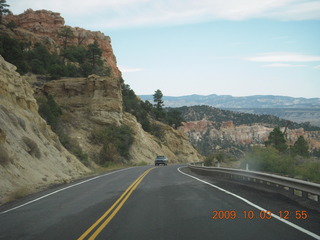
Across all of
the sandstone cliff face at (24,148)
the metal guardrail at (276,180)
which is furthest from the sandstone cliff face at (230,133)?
the metal guardrail at (276,180)


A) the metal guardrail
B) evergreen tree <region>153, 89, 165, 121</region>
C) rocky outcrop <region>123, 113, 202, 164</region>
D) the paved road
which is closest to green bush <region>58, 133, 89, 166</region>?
the metal guardrail

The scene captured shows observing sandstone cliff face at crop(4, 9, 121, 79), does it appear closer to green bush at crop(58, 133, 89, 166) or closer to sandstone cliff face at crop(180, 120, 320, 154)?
sandstone cliff face at crop(180, 120, 320, 154)

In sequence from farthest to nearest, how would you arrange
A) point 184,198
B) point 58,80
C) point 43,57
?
1. point 43,57
2. point 58,80
3. point 184,198

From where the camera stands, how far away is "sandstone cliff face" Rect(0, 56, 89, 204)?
61.4 ft

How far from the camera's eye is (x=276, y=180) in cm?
Result: 1363

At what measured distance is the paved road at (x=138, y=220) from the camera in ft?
23.4

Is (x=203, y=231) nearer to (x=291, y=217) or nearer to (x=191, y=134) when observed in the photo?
(x=291, y=217)

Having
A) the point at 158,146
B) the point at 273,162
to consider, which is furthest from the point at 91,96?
the point at 273,162

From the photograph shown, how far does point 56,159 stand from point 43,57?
5103cm

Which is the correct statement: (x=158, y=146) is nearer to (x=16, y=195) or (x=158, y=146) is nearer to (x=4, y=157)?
(x=4, y=157)

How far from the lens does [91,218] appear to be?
8.96m

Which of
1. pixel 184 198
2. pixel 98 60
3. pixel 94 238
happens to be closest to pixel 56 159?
pixel 184 198
